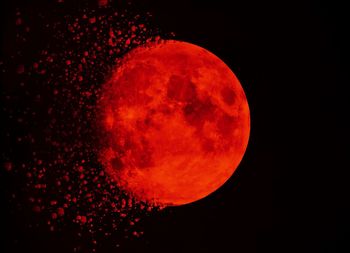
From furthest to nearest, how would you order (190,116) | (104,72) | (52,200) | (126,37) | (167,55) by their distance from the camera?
(52,200)
(126,37)
(104,72)
(167,55)
(190,116)

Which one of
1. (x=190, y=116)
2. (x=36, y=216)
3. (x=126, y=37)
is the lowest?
(x=36, y=216)

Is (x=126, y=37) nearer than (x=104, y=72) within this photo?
No

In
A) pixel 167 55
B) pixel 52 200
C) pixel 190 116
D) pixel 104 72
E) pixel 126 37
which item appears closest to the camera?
pixel 190 116

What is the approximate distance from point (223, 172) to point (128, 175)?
0.60 meters

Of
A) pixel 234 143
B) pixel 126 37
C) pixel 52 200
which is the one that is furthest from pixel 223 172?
pixel 52 200

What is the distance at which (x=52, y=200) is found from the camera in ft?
11.8

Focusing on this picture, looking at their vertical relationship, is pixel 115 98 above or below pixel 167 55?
below

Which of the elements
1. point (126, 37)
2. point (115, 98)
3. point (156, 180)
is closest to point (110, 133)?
point (115, 98)

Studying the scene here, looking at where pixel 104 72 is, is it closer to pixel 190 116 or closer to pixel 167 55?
pixel 167 55

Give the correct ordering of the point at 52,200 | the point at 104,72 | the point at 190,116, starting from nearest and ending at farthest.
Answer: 1. the point at 190,116
2. the point at 104,72
3. the point at 52,200

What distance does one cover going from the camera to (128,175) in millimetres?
2500

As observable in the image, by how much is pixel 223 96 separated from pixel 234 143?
314 mm

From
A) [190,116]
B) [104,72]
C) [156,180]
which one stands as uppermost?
[104,72]

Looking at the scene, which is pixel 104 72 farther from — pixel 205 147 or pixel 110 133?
pixel 205 147
